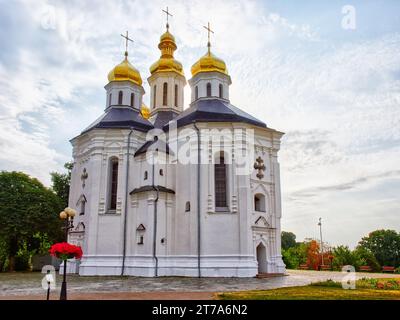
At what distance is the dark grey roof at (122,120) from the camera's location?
26.7 metres

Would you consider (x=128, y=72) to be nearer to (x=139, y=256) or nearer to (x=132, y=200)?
(x=132, y=200)

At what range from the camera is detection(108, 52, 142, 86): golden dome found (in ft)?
98.6

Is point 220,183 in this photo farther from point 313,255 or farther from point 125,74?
point 313,255

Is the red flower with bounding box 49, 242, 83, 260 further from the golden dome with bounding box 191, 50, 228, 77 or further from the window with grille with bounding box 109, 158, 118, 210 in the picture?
the golden dome with bounding box 191, 50, 228, 77

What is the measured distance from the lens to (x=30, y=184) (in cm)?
3077

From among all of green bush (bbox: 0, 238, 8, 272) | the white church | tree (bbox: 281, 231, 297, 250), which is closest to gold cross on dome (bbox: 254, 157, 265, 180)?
the white church

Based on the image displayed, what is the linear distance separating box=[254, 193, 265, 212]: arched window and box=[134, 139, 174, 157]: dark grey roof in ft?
21.2

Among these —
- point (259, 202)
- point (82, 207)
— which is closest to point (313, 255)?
point (259, 202)

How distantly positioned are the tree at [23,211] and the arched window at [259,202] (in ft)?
53.3

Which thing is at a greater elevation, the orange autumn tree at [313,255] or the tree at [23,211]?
the tree at [23,211]

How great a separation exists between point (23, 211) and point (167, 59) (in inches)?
665

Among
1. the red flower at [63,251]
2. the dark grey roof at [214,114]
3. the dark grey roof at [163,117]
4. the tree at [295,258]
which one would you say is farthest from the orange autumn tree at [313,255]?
the red flower at [63,251]

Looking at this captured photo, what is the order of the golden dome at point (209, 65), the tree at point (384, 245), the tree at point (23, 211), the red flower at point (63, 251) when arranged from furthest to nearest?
the tree at point (384, 245), the golden dome at point (209, 65), the tree at point (23, 211), the red flower at point (63, 251)

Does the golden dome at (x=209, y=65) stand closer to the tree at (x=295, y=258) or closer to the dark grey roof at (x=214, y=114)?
the dark grey roof at (x=214, y=114)
